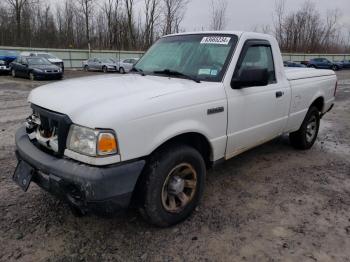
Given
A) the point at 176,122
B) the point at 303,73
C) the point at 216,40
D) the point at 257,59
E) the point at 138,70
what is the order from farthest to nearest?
the point at 303,73 → the point at 138,70 → the point at 257,59 → the point at 216,40 → the point at 176,122

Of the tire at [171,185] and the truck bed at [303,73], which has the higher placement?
the truck bed at [303,73]

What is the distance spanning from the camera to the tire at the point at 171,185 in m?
2.81

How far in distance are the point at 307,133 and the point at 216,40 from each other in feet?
9.33

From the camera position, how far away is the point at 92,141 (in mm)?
2482

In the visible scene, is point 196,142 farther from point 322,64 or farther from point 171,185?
point 322,64

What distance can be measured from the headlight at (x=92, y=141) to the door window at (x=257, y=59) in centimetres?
174

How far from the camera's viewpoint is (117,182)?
2.50 meters

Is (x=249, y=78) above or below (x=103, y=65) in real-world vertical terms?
above

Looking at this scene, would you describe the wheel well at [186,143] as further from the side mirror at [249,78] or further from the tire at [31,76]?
the tire at [31,76]

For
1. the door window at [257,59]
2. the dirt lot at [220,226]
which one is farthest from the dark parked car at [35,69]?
the door window at [257,59]

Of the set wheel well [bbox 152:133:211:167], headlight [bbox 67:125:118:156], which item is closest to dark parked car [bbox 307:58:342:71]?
wheel well [bbox 152:133:211:167]

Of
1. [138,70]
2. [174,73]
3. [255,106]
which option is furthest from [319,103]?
[138,70]

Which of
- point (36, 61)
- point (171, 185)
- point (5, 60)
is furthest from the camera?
point (5, 60)

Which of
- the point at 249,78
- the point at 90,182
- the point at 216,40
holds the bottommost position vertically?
the point at 90,182
